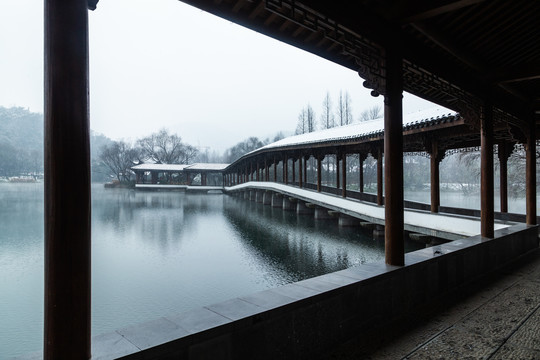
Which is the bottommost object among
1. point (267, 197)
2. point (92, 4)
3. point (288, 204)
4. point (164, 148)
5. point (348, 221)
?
point (348, 221)

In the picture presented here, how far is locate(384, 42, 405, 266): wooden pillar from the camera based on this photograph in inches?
123

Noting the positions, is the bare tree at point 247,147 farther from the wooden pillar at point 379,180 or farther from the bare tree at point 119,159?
the wooden pillar at point 379,180

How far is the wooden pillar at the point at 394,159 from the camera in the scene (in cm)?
313

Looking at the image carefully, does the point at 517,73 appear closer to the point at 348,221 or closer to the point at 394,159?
the point at 394,159

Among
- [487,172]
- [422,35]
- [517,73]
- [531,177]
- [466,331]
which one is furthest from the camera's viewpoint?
[531,177]

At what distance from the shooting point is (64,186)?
153 cm

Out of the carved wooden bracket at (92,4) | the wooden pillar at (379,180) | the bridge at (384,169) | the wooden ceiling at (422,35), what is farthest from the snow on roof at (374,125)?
the carved wooden bracket at (92,4)

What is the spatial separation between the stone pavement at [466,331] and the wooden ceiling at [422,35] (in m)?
2.09

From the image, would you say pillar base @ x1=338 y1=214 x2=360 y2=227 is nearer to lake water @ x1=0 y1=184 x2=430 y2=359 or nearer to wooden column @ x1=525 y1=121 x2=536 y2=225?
lake water @ x1=0 y1=184 x2=430 y2=359

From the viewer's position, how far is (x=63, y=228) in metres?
1.52

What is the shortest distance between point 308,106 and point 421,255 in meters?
40.2

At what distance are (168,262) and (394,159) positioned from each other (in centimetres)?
732

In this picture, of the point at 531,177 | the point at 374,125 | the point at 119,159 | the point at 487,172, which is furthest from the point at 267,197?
the point at 119,159

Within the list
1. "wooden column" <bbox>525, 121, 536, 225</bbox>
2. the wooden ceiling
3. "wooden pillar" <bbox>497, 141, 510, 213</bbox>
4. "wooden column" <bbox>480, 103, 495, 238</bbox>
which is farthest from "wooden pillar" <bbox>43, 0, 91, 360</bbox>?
"wooden pillar" <bbox>497, 141, 510, 213</bbox>
